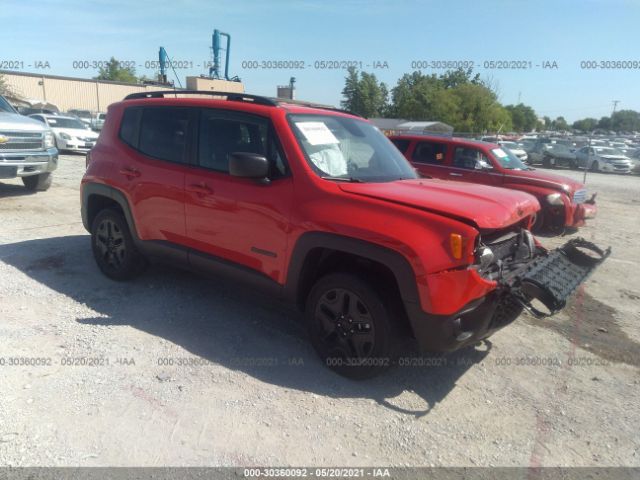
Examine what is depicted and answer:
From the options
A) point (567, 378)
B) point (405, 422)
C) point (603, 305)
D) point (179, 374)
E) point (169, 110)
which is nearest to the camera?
point (405, 422)

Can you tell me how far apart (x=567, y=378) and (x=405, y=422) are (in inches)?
59.9

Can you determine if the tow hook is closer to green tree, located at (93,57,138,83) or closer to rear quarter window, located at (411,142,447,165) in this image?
rear quarter window, located at (411,142,447,165)

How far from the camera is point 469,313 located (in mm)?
3186

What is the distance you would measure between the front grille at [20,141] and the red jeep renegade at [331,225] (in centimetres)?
509

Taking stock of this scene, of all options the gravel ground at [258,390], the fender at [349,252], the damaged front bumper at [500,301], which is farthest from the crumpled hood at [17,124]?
the damaged front bumper at [500,301]

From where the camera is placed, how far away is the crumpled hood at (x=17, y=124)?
868 cm

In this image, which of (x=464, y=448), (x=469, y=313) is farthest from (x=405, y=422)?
(x=469, y=313)

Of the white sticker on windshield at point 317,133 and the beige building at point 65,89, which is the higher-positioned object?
the white sticker on windshield at point 317,133

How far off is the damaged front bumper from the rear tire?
926 cm

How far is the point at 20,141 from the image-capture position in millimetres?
8891

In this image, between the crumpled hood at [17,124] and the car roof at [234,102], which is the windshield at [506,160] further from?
the crumpled hood at [17,124]

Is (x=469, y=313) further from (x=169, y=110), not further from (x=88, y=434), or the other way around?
(x=169, y=110)

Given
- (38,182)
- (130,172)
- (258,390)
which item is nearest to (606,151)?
(38,182)

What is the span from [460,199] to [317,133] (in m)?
1.26
